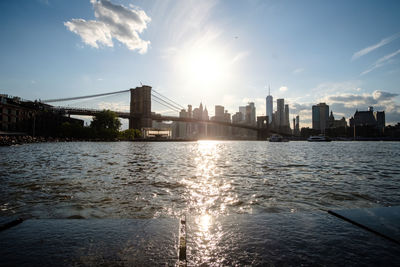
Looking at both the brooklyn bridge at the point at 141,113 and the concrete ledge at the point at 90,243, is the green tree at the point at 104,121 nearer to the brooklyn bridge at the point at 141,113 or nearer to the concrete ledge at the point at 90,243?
the brooklyn bridge at the point at 141,113

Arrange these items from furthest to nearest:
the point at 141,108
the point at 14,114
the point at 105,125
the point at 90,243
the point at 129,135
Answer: the point at 141,108 < the point at 129,135 < the point at 105,125 < the point at 14,114 < the point at 90,243

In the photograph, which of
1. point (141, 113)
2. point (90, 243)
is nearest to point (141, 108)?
point (141, 113)

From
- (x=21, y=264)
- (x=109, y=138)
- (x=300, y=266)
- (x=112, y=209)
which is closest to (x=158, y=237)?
(x=21, y=264)

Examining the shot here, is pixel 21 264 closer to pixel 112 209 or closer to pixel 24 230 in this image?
pixel 24 230

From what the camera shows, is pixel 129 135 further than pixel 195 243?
Yes

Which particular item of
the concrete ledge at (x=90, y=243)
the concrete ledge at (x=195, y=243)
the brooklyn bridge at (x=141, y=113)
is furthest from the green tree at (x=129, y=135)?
the concrete ledge at (x=195, y=243)

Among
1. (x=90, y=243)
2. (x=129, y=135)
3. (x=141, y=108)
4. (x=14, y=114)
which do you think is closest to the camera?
(x=90, y=243)

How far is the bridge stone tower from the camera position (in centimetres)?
9450

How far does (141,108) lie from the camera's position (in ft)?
336

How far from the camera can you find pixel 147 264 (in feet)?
4.40

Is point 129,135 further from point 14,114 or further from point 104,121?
point 14,114

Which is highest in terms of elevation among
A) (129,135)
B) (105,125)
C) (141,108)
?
(141,108)

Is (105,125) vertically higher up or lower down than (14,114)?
lower down

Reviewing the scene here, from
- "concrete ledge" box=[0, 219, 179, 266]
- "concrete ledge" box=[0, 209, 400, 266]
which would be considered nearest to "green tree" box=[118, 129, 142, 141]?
"concrete ledge" box=[0, 219, 179, 266]
